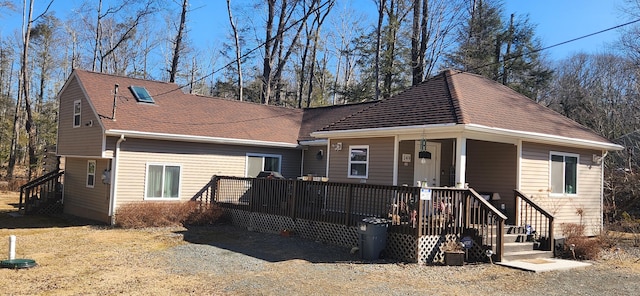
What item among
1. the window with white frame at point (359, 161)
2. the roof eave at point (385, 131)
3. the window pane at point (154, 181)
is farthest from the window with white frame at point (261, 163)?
the window with white frame at point (359, 161)

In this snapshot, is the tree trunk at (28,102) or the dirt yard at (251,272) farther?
the tree trunk at (28,102)

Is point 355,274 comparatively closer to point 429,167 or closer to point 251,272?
point 251,272

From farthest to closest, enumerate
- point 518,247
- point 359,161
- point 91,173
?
point 91,173
point 359,161
point 518,247

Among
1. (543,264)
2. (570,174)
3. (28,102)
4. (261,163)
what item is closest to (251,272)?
(543,264)

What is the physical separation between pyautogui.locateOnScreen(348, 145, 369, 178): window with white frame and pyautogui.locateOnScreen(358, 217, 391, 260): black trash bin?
335 centimetres

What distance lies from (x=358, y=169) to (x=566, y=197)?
5711mm

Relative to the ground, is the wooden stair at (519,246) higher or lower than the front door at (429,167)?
lower

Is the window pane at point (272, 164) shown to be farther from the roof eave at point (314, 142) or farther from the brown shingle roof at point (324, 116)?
the brown shingle roof at point (324, 116)

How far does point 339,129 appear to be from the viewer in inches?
555

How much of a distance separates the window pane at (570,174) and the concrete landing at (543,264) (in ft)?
11.6

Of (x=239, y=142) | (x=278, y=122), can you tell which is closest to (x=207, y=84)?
(x=278, y=122)

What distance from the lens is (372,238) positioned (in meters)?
10.0

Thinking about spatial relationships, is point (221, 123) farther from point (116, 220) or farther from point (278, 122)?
point (116, 220)

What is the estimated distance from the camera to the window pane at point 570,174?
43.7 ft
